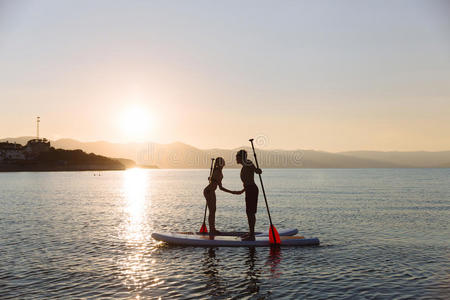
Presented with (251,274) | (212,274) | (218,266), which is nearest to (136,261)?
(218,266)

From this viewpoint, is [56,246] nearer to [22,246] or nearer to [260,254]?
[22,246]

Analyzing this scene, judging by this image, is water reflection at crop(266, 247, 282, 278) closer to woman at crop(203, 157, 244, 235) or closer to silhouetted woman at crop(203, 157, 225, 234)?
woman at crop(203, 157, 244, 235)

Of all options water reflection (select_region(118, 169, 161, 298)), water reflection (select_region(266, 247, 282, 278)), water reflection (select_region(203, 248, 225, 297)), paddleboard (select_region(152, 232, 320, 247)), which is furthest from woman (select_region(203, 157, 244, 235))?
water reflection (select_region(118, 169, 161, 298))

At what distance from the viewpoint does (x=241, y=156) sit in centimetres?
1588

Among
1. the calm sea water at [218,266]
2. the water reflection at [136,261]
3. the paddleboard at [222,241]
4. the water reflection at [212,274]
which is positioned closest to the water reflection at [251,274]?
the calm sea water at [218,266]

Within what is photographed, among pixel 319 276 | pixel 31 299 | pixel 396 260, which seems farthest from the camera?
pixel 396 260

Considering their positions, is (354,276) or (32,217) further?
(32,217)

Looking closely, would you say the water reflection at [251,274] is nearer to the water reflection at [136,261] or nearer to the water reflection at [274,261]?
the water reflection at [274,261]

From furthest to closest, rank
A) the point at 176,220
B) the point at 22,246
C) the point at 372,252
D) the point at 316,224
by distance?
the point at 176,220 < the point at 316,224 < the point at 22,246 < the point at 372,252

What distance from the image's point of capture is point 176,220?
2962cm

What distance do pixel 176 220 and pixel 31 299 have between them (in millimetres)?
19278

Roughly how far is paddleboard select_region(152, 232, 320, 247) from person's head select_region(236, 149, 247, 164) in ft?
13.2

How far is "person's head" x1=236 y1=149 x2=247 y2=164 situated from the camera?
51.8ft

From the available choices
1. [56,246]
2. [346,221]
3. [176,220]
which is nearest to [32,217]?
[176,220]
